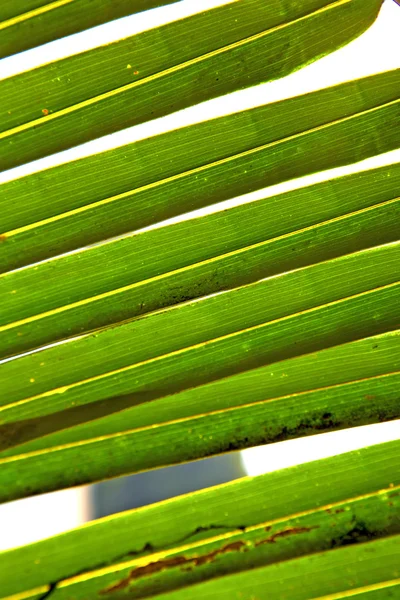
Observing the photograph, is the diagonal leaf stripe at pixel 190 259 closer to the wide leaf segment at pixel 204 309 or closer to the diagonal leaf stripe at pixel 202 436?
the wide leaf segment at pixel 204 309

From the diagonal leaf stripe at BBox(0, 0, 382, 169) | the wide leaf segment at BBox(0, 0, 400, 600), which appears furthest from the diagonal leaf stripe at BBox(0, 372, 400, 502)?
the diagonal leaf stripe at BBox(0, 0, 382, 169)

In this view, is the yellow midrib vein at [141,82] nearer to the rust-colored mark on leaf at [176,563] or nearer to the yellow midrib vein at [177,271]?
the yellow midrib vein at [177,271]

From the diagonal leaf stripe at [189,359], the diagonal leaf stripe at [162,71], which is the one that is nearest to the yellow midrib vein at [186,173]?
the diagonal leaf stripe at [162,71]

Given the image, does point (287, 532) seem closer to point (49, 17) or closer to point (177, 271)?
point (177, 271)

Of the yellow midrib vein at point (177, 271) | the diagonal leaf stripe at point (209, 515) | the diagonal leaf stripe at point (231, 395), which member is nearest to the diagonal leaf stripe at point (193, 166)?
the yellow midrib vein at point (177, 271)

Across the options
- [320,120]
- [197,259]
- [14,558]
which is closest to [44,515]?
[14,558]

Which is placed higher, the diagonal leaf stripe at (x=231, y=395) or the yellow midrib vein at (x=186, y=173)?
the yellow midrib vein at (x=186, y=173)

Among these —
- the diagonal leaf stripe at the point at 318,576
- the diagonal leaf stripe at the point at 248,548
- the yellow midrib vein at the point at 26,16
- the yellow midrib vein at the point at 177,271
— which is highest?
the yellow midrib vein at the point at 26,16
